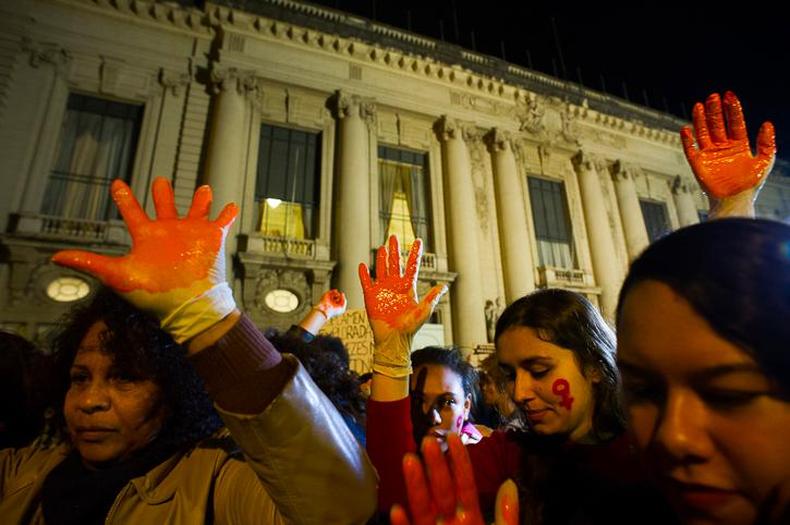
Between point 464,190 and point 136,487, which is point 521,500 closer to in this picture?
point 136,487

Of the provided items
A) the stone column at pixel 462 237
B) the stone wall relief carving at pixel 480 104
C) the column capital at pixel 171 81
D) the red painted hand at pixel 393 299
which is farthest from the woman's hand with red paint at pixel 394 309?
the stone wall relief carving at pixel 480 104

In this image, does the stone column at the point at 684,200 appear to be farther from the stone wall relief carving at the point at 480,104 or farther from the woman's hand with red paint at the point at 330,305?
the woman's hand with red paint at the point at 330,305

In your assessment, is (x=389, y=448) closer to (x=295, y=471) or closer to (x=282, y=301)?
(x=295, y=471)

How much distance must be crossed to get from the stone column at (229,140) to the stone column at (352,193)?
2.82 m

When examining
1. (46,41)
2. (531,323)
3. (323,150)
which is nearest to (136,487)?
(531,323)

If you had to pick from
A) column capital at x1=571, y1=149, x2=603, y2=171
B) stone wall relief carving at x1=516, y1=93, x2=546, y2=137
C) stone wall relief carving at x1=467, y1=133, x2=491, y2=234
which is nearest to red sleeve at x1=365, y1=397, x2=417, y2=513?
stone wall relief carving at x1=467, y1=133, x2=491, y2=234

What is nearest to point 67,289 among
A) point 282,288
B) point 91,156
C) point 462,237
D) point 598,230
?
point 91,156

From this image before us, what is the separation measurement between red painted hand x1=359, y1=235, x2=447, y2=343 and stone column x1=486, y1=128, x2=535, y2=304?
11.3 meters

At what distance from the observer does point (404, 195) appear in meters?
13.7

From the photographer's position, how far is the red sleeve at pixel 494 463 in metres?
1.70

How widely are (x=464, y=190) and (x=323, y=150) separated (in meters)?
4.89

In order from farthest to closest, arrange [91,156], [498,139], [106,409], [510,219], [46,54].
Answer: [498,139], [510,219], [91,156], [46,54], [106,409]

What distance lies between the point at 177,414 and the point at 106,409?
24 cm

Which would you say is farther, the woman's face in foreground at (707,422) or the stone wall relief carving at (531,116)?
the stone wall relief carving at (531,116)
